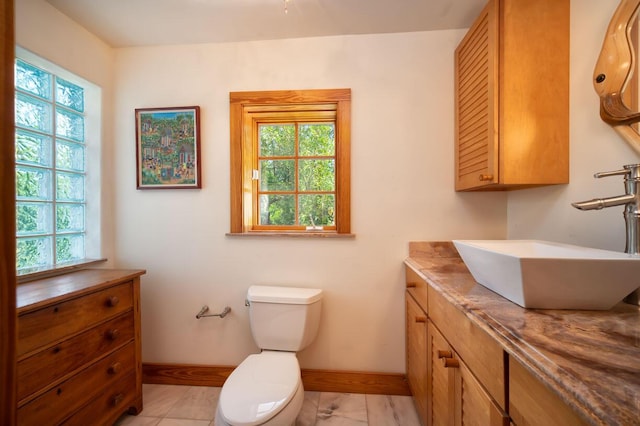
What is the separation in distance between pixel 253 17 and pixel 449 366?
193 centimetres

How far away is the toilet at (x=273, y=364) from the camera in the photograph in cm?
97

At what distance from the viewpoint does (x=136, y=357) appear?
55.1 inches

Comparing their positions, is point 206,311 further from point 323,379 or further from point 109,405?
point 323,379

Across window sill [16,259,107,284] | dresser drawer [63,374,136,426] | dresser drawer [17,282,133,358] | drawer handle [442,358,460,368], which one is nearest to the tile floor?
dresser drawer [63,374,136,426]

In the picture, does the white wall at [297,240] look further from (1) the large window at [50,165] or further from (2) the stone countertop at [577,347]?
(2) the stone countertop at [577,347]

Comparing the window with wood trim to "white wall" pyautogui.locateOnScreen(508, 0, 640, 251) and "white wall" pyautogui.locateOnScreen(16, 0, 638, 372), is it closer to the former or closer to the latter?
"white wall" pyautogui.locateOnScreen(16, 0, 638, 372)

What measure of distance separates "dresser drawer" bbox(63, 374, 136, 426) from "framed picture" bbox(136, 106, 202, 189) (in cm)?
115

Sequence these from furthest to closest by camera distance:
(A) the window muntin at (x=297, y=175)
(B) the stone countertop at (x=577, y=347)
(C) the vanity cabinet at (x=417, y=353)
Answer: (A) the window muntin at (x=297, y=175) → (C) the vanity cabinet at (x=417, y=353) → (B) the stone countertop at (x=577, y=347)

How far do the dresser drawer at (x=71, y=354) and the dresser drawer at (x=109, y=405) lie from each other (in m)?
0.20

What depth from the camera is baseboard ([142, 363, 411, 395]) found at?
5.04 ft

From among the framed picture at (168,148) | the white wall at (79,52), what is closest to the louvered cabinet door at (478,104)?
the framed picture at (168,148)

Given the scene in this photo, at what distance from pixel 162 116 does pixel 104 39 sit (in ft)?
1.98

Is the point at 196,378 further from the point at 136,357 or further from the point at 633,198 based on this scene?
the point at 633,198

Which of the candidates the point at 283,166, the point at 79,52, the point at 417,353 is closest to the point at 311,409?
the point at 417,353
